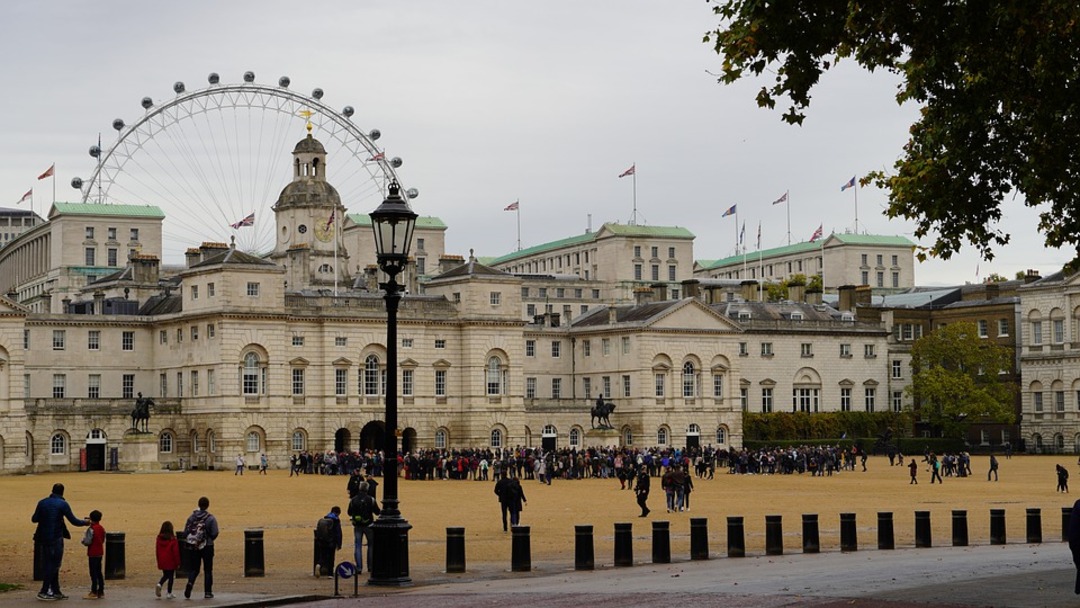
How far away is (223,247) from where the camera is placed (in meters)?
115

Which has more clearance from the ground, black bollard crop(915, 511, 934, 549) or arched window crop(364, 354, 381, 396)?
arched window crop(364, 354, 381, 396)

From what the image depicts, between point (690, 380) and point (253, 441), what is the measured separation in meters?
31.4

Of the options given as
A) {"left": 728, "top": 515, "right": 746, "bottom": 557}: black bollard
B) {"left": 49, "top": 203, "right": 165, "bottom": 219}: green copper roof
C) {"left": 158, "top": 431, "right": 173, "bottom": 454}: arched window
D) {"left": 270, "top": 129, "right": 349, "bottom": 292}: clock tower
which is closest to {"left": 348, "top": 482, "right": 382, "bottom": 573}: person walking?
{"left": 728, "top": 515, "right": 746, "bottom": 557}: black bollard

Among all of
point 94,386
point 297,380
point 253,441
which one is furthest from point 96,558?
point 94,386

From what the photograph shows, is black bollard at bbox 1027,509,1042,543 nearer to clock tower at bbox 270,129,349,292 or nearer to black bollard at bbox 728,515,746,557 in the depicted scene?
black bollard at bbox 728,515,746,557

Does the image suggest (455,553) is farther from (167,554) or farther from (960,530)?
(960,530)

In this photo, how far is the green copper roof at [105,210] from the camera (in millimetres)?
177375

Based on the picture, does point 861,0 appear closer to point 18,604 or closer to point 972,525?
point 18,604

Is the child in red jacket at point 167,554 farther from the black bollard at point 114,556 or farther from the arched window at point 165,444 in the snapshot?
the arched window at point 165,444

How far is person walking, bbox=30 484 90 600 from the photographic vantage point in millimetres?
29078

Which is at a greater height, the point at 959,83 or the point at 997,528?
the point at 959,83

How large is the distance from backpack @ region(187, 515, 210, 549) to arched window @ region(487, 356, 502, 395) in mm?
82657

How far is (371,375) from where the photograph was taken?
357 ft

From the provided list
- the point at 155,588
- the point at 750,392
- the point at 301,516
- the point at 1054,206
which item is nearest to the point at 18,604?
the point at 155,588
